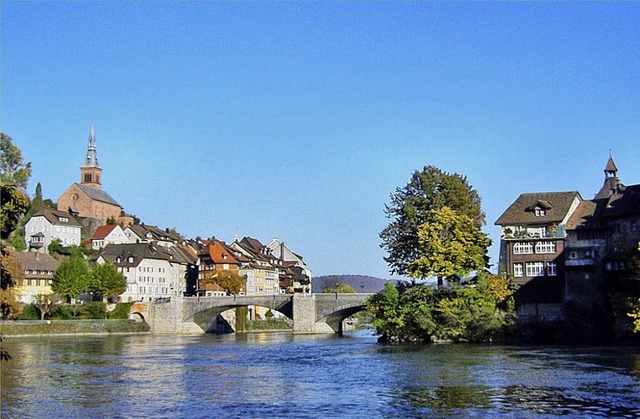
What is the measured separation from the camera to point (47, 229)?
13788cm

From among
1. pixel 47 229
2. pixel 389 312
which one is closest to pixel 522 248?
pixel 389 312

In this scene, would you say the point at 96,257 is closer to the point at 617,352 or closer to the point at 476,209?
the point at 476,209

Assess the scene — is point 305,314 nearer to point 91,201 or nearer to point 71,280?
point 71,280

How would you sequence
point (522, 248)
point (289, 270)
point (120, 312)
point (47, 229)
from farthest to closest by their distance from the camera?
1. point (289, 270)
2. point (47, 229)
3. point (120, 312)
4. point (522, 248)

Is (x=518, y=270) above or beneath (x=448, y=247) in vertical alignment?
beneath

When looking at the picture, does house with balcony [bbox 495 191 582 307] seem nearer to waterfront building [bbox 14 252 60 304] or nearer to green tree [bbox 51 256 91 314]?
green tree [bbox 51 256 91 314]

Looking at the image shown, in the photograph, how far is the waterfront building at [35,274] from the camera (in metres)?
114

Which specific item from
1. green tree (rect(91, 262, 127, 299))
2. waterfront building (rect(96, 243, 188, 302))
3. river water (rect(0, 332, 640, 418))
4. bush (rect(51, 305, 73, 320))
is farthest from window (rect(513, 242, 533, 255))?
waterfront building (rect(96, 243, 188, 302))

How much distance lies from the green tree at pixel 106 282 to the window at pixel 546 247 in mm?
59018

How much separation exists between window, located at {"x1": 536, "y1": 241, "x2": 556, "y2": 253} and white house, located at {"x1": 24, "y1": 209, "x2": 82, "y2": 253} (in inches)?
3291

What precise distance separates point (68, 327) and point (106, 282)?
14505 mm

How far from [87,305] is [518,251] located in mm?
57606

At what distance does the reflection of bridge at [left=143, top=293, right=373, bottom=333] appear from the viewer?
10012cm

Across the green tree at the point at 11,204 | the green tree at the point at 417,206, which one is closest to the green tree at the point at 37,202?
the green tree at the point at 417,206
